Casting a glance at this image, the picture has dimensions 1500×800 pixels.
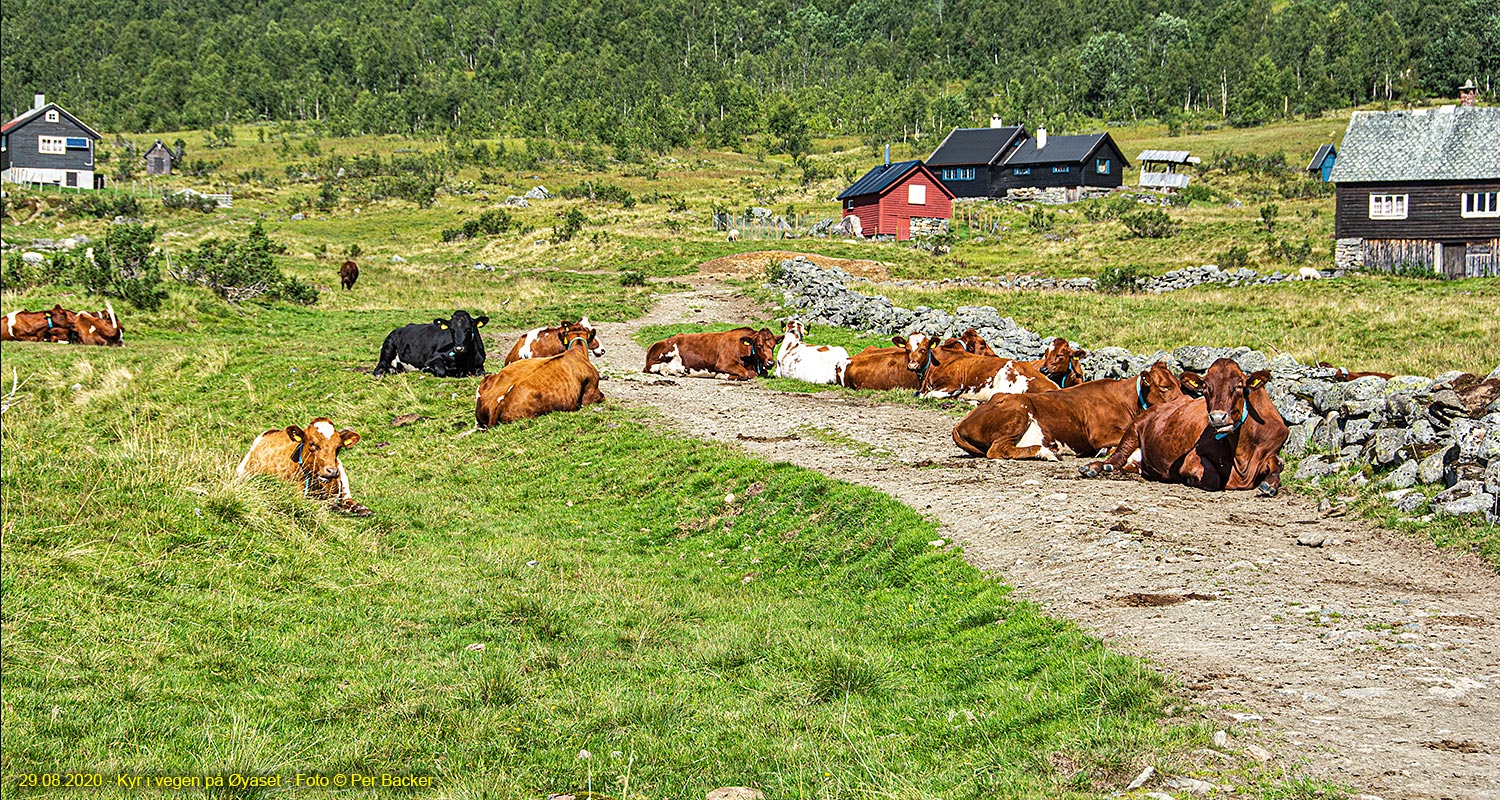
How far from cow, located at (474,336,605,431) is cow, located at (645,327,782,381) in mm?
4128

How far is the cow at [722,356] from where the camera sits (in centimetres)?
2347

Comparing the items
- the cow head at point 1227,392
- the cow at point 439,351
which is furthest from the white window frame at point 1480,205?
the cow head at point 1227,392

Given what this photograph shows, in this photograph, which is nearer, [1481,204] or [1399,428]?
[1399,428]

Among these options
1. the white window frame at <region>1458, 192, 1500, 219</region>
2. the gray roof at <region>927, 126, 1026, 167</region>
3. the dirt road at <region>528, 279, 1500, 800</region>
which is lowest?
the dirt road at <region>528, 279, 1500, 800</region>

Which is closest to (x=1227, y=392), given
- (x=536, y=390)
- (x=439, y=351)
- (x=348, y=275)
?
(x=536, y=390)

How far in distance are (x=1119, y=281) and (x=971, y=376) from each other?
30448 millimetres

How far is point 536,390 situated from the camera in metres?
18.9

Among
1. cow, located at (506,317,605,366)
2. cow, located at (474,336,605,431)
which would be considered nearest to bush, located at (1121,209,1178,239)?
cow, located at (506,317,605,366)

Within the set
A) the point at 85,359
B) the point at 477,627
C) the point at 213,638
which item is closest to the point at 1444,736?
the point at 477,627

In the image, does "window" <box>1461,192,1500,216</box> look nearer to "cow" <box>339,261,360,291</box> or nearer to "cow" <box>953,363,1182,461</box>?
"cow" <box>953,363,1182,461</box>

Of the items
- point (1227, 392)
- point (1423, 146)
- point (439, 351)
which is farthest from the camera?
point (1423, 146)

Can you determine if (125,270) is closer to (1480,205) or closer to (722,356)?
(722,356)

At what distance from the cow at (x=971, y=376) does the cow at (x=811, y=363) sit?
233 centimetres

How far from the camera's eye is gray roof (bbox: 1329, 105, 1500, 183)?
5328cm
